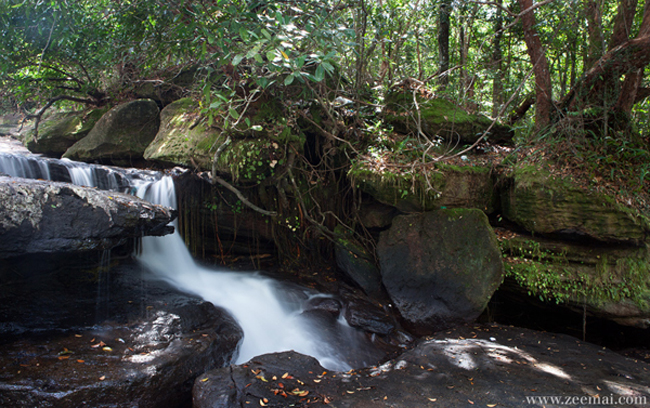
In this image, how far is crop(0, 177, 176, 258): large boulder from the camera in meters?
3.36

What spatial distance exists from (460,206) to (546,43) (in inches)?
152

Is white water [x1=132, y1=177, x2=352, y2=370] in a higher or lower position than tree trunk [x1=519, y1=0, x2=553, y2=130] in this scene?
lower

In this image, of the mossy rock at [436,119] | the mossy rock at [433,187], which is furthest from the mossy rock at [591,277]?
the mossy rock at [436,119]

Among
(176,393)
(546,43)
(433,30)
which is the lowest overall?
(176,393)

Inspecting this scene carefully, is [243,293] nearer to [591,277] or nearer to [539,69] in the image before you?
[591,277]

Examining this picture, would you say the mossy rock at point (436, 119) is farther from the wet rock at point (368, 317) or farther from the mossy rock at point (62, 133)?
the mossy rock at point (62, 133)

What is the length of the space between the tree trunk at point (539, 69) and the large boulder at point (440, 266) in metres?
2.02

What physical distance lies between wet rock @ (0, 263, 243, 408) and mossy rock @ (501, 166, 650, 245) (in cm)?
429

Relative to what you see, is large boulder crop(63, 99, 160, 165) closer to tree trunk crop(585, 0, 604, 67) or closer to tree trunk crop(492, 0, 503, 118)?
tree trunk crop(492, 0, 503, 118)

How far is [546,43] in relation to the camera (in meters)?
6.50

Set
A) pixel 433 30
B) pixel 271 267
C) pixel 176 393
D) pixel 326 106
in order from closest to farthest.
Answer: pixel 176 393 < pixel 326 106 < pixel 271 267 < pixel 433 30

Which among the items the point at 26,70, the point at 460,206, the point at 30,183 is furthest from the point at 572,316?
the point at 26,70

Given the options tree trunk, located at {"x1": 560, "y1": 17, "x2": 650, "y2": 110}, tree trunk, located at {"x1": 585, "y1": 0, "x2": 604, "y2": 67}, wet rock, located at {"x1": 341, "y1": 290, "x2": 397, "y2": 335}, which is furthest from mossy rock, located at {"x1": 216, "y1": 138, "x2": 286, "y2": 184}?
tree trunk, located at {"x1": 585, "y1": 0, "x2": 604, "y2": 67}

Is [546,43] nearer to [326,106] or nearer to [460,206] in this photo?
[460,206]
